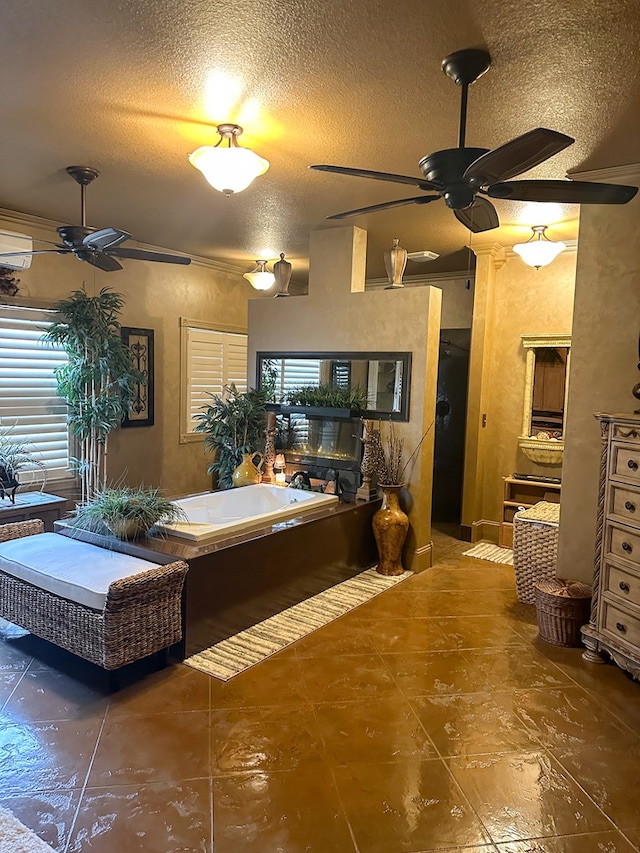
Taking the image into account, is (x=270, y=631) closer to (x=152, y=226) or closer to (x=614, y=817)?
(x=614, y=817)

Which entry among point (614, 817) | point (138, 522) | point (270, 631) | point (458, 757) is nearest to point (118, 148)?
point (138, 522)

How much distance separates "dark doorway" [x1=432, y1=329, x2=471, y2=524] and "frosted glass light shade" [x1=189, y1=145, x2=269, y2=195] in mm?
Result: 3813

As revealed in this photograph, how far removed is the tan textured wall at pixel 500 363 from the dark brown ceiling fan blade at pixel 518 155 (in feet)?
11.1

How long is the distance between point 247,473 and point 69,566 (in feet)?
6.98

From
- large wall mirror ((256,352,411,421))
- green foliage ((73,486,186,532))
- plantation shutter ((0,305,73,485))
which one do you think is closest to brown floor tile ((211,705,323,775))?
green foliage ((73,486,186,532))

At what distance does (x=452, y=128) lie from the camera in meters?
2.86

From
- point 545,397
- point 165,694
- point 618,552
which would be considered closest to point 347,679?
point 165,694

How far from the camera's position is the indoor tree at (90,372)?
15.6ft

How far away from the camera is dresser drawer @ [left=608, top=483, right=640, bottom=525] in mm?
2955

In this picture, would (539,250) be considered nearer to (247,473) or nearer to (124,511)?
(247,473)

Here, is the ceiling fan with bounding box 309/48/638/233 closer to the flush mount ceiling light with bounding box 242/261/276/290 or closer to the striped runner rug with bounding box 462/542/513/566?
the striped runner rug with bounding box 462/542/513/566

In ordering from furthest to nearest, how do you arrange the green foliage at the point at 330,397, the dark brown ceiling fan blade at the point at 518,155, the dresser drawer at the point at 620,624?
the green foliage at the point at 330,397, the dresser drawer at the point at 620,624, the dark brown ceiling fan blade at the point at 518,155

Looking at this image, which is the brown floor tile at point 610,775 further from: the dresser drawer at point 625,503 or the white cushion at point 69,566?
the white cushion at point 69,566

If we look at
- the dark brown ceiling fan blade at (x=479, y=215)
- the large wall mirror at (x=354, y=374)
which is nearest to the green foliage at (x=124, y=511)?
the large wall mirror at (x=354, y=374)
